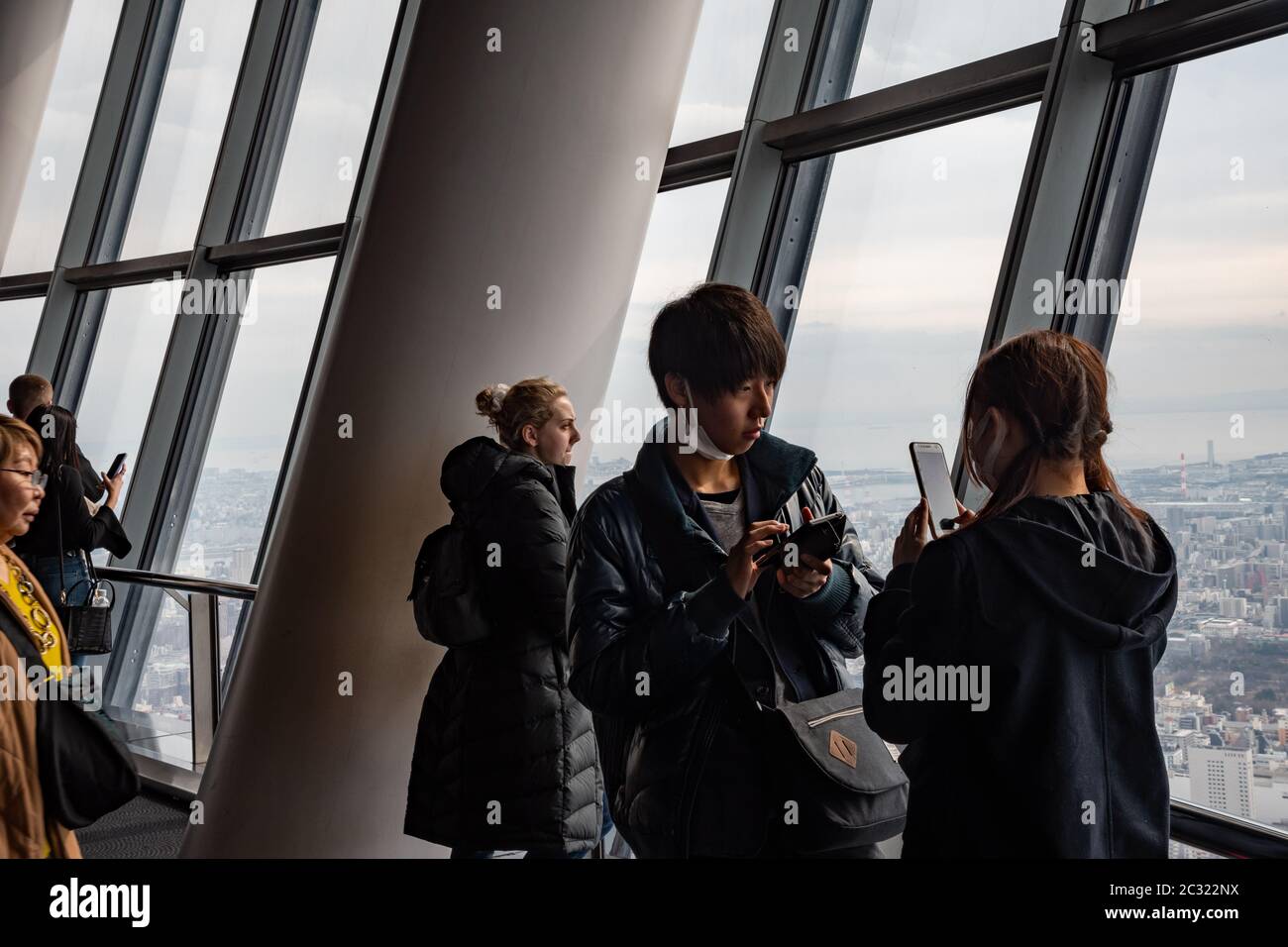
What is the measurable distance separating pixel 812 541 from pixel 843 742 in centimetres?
35

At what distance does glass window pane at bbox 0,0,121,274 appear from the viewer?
842 cm

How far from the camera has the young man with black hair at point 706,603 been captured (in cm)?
187

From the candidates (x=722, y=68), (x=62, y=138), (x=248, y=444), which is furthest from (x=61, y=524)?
(x=62, y=138)

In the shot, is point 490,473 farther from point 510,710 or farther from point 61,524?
point 61,524

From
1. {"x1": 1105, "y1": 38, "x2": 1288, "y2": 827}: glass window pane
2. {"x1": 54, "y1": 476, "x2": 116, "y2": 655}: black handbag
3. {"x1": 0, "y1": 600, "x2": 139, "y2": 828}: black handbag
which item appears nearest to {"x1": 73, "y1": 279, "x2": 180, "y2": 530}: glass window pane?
{"x1": 54, "y1": 476, "x2": 116, "y2": 655}: black handbag

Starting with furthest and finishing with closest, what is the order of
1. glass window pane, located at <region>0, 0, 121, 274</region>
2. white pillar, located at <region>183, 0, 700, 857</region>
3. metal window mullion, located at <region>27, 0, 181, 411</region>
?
glass window pane, located at <region>0, 0, 121, 274</region> → metal window mullion, located at <region>27, 0, 181, 411</region> → white pillar, located at <region>183, 0, 700, 857</region>

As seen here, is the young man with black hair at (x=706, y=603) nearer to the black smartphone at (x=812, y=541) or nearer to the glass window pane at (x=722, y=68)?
the black smartphone at (x=812, y=541)

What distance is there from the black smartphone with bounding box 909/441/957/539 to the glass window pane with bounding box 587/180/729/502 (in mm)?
2435

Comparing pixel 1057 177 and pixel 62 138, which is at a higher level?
pixel 62 138

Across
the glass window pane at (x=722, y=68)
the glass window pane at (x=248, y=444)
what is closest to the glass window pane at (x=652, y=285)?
the glass window pane at (x=722, y=68)

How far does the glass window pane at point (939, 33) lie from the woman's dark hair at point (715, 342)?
1.95 m

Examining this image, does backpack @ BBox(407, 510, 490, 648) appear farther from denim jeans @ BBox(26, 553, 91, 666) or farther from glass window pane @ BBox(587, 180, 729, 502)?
denim jeans @ BBox(26, 553, 91, 666)

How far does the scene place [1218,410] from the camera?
290 cm
